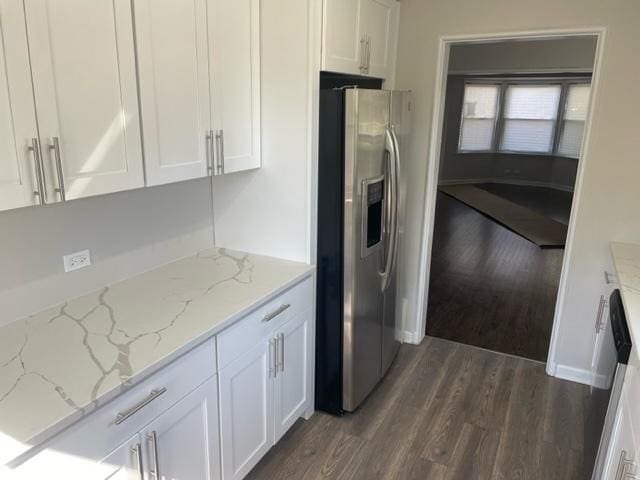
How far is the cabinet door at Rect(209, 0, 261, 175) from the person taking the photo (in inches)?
81.6

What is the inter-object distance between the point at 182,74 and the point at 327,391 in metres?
1.79

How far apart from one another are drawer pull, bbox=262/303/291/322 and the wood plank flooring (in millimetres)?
769

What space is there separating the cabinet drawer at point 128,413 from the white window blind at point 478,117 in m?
9.83

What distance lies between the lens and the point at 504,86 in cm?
1017

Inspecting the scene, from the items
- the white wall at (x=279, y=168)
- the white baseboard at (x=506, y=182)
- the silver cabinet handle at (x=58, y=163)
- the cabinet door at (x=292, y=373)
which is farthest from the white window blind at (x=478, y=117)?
the silver cabinet handle at (x=58, y=163)

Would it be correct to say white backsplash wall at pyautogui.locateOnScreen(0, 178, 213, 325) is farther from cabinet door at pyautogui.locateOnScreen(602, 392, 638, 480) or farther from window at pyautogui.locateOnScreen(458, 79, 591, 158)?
window at pyautogui.locateOnScreen(458, 79, 591, 158)

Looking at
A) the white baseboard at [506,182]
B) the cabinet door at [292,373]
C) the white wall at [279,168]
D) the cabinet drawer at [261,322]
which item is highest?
the white wall at [279,168]

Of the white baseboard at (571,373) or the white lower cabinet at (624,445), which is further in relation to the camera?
the white baseboard at (571,373)

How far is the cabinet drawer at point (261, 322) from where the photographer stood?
187cm

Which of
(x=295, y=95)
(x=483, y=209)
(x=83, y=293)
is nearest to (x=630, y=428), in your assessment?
(x=295, y=95)

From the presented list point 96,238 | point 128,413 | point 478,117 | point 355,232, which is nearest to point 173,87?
point 96,238

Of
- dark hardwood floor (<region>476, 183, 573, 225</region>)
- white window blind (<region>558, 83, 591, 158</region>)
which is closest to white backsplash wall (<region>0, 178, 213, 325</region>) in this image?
dark hardwood floor (<region>476, 183, 573, 225</region>)

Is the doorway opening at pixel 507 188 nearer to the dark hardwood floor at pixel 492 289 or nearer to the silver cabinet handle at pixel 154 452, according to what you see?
the dark hardwood floor at pixel 492 289

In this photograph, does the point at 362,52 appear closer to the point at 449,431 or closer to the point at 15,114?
the point at 15,114
